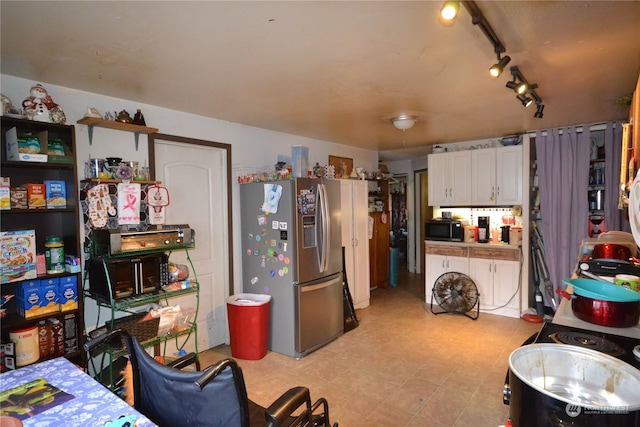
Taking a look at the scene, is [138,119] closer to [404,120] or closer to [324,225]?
[324,225]

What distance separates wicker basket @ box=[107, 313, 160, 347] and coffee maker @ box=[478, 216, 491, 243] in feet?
13.2

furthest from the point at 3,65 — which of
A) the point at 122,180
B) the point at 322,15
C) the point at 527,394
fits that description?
the point at 527,394

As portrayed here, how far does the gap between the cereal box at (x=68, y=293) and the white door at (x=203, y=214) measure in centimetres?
97

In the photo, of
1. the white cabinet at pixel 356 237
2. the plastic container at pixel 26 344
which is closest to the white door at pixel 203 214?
the plastic container at pixel 26 344

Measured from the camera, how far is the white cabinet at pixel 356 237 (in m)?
4.33

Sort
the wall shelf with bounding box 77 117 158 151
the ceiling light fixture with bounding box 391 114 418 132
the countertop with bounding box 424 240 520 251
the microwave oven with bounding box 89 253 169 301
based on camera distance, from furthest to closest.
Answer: the countertop with bounding box 424 240 520 251, the ceiling light fixture with bounding box 391 114 418 132, the wall shelf with bounding box 77 117 158 151, the microwave oven with bounding box 89 253 169 301

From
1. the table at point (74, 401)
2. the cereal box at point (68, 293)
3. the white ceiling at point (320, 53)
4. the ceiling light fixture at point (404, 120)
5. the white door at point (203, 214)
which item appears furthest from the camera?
the ceiling light fixture at point (404, 120)

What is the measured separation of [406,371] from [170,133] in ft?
9.77

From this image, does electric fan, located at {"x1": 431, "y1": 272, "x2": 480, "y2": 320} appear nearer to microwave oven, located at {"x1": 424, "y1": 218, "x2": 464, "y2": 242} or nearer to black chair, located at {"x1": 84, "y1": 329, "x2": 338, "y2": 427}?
microwave oven, located at {"x1": 424, "y1": 218, "x2": 464, "y2": 242}

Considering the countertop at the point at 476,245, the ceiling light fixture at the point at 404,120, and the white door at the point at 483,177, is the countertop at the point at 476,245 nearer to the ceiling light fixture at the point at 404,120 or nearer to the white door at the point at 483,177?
the white door at the point at 483,177

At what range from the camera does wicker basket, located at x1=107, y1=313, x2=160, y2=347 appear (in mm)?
2514

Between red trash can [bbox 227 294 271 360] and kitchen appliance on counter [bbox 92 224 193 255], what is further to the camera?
red trash can [bbox 227 294 271 360]

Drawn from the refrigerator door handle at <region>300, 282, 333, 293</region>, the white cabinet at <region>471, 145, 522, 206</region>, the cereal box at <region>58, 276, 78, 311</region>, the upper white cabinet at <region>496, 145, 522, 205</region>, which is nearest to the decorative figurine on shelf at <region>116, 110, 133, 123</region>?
the cereal box at <region>58, 276, 78, 311</region>

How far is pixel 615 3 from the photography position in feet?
4.93
